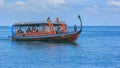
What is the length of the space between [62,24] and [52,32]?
228 cm

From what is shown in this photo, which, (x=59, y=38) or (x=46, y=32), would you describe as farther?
(x=46, y=32)

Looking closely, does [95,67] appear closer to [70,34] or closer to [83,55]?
[83,55]

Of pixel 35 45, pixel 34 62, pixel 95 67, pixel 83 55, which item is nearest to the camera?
pixel 95 67

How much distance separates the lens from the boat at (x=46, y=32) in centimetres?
6829

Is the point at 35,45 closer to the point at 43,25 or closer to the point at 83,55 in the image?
the point at 43,25

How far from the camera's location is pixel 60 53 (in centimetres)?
5391

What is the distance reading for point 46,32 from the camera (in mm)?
70125

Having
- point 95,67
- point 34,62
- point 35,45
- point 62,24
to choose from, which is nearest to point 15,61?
point 34,62

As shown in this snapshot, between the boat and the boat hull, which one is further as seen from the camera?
the boat

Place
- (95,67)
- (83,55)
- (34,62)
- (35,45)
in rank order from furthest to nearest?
(35,45)
(83,55)
(34,62)
(95,67)

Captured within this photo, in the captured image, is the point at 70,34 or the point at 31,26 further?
the point at 31,26

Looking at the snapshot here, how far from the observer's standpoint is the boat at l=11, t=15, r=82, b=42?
224 ft

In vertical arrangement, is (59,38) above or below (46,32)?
below

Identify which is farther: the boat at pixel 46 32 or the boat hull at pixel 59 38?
the boat at pixel 46 32
